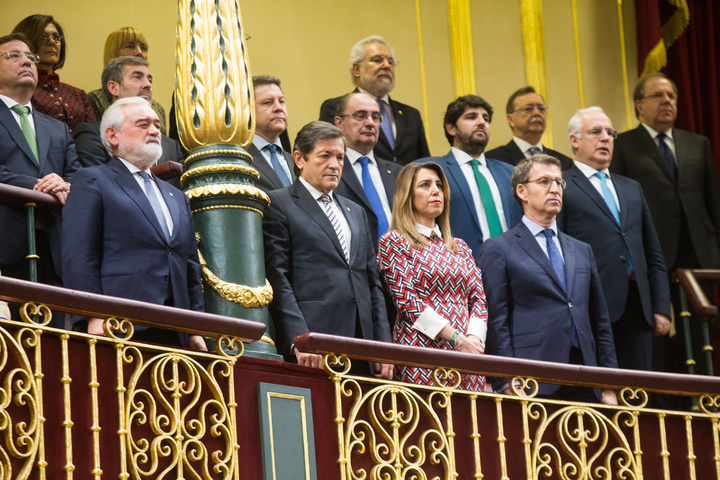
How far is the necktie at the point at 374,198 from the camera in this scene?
18.0ft

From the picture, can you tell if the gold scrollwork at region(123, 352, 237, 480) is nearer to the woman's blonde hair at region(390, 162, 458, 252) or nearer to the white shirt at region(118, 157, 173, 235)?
the white shirt at region(118, 157, 173, 235)

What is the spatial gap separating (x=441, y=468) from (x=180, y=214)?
123 centimetres

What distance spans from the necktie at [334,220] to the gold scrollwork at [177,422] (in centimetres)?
98

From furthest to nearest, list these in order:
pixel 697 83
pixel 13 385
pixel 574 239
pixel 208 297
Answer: pixel 697 83
pixel 574 239
pixel 208 297
pixel 13 385

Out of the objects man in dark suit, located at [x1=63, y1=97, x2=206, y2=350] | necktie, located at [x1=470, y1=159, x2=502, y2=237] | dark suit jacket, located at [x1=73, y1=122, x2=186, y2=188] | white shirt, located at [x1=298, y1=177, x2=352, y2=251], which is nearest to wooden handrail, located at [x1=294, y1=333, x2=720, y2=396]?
man in dark suit, located at [x1=63, y1=97, x2=206, y2=350]

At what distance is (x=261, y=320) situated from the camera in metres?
4.31

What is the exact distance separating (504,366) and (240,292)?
97 centimetres

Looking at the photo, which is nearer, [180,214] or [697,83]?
[180,214]

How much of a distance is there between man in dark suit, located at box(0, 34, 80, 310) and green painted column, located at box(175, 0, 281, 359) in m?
0.53

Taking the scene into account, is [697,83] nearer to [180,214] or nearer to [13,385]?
[180,214]

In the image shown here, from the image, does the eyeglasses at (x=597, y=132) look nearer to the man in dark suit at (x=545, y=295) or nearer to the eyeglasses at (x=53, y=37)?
the man in dark suit at (x=545, y=295)

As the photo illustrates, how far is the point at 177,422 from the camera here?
12.2 feet

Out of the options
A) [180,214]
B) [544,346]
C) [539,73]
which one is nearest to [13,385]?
[180,214]

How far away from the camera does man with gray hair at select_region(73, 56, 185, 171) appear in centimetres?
533
